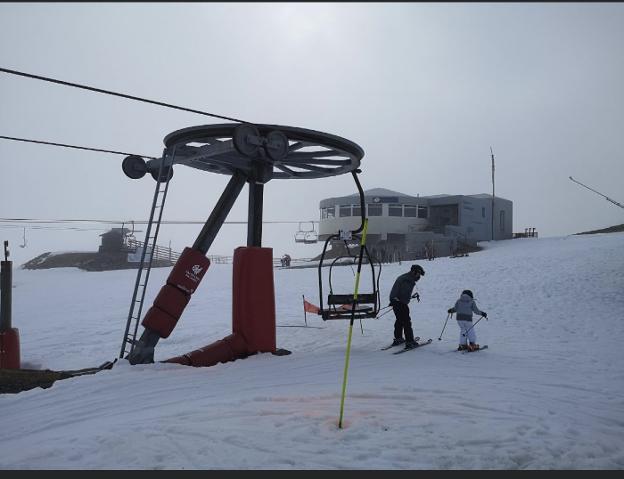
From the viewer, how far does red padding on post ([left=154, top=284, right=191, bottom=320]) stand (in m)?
8.73

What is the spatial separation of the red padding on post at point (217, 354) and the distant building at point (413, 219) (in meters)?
29.5

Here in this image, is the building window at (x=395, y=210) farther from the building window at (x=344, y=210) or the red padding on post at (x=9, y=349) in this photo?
the red padding on post at (x=9, y=349)

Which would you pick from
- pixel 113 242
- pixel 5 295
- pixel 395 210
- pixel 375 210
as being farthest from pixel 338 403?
pixel 113 242

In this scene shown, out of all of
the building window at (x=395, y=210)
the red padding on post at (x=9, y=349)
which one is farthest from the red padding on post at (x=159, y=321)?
the building window at (x=395, y=210)

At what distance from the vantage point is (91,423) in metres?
5.61

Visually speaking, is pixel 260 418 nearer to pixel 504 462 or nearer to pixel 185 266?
pixel 504 462

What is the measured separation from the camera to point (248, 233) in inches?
401

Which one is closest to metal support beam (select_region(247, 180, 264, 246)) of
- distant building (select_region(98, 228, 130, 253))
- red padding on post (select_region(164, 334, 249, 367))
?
red padding on post (select_region(164, 334, 249, 367))

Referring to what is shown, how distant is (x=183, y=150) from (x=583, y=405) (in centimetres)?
831

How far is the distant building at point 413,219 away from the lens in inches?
1545

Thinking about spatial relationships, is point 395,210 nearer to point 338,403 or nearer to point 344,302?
point 344,302

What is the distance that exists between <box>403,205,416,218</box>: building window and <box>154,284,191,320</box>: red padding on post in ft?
115

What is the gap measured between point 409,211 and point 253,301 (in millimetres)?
34662

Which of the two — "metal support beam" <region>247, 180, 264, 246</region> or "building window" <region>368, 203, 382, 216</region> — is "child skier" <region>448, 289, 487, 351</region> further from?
"building window" <region>368, 203, 382, 216</region>
